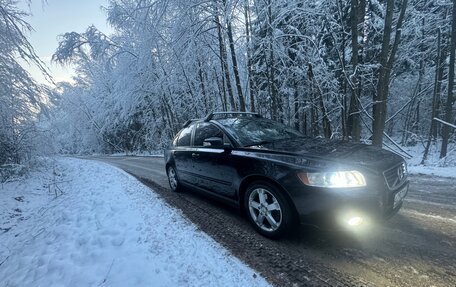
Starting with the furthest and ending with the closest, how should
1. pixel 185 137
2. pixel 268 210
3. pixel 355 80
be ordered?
pixel 355 80
pixel 185 137
pixel 268 210

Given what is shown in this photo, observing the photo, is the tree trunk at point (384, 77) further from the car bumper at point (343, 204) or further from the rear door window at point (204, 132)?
the car bumper at point (343, 204)

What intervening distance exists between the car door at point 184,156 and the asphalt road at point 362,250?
4.29 ft

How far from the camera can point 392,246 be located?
3.07 m

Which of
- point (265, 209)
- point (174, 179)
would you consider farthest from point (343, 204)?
point (174, 179)

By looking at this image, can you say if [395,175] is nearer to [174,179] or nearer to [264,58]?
[174,179]

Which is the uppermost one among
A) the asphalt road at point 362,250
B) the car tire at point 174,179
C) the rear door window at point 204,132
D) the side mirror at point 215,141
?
the rear door window at point 204,132

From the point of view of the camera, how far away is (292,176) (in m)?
3.10

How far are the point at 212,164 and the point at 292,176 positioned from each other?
1747 millimetres

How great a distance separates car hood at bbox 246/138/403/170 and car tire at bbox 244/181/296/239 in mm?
566

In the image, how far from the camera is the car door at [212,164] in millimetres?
4121

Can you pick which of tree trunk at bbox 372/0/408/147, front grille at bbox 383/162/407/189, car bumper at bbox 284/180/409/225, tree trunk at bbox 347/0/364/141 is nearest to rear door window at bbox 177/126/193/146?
car bumper at bbox 284/180/409/225

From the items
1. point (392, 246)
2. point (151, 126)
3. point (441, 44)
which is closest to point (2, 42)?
point (392, 246)

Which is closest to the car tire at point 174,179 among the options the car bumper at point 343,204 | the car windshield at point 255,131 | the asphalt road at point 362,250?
the asphalt road at point 362,250

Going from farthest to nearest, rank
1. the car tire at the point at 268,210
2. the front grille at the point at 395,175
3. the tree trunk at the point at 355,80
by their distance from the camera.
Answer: the tree trunk at the point at 355,80 → the car tire at the point at 268,210 → the front grille at the point at 395,175
